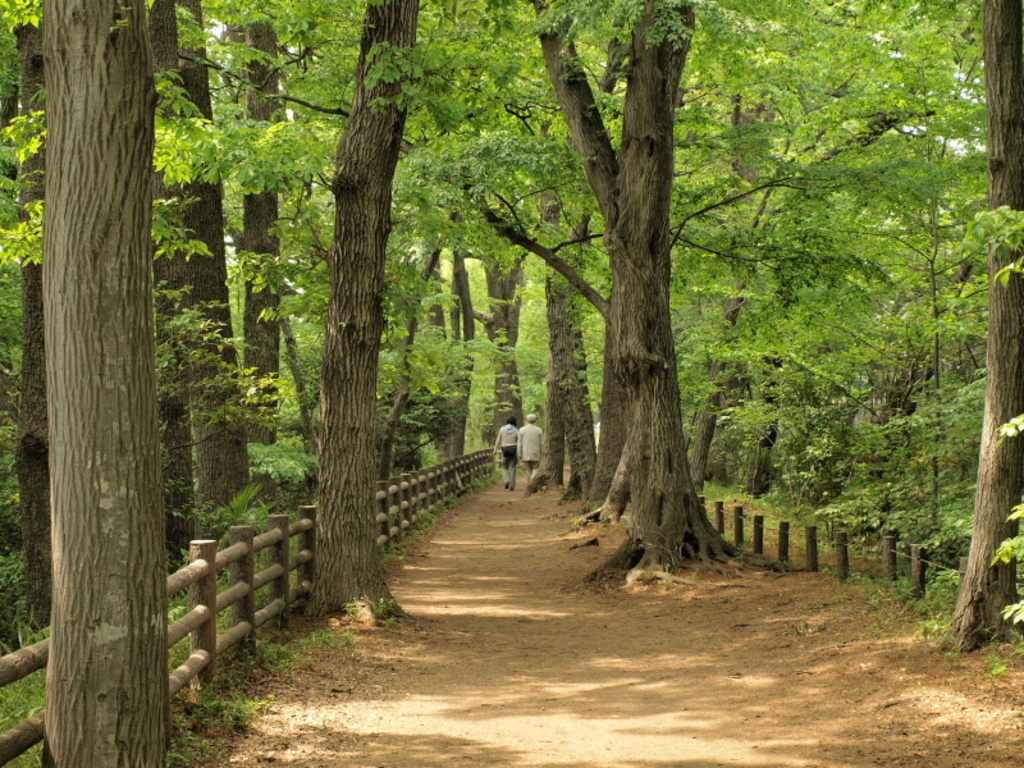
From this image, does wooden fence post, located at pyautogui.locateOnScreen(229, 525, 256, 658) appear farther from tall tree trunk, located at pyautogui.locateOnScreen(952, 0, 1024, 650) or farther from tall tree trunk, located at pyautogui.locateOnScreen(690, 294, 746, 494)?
tall tree trunk, located at pyautogui.locateOnScreen(690, 294, 746, 494)

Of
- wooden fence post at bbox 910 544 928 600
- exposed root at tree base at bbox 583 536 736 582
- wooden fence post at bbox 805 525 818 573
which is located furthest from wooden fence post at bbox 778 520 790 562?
wooden fence post at bbox 910 544 928 600

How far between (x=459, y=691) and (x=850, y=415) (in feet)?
32.8

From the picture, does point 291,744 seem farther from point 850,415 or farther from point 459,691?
point 850,415

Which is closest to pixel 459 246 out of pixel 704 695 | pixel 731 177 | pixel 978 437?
pixel 731 177

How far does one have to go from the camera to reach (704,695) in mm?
7410

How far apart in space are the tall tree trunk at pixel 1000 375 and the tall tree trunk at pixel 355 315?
206 inches

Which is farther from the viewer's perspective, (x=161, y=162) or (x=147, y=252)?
(x=161, y=162)

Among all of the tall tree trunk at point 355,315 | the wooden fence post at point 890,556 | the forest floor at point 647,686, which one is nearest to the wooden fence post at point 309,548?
the tall tree trunk at point 355,315

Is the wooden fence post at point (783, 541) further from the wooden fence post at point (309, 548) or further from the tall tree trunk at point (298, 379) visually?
the tall tree trunk at point (298, 379)

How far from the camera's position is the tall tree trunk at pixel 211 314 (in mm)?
12195

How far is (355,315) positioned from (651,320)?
175 inches

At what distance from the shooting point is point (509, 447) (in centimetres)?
2594

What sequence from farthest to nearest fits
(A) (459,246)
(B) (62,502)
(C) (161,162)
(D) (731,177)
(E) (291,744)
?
1. (A) (459,246)
2. (D) (731,177)
3. (C) (161,162)
4. (E) (291,744)
5. (B) (62,502)

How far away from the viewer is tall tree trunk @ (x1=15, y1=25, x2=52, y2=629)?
33.3 feet
